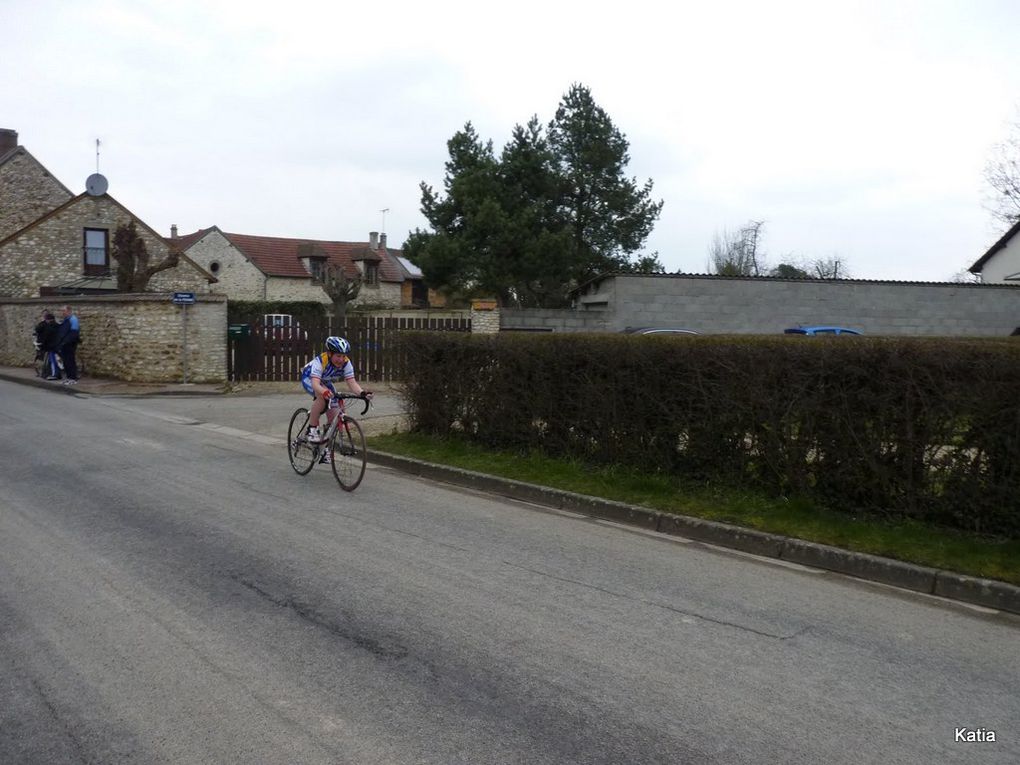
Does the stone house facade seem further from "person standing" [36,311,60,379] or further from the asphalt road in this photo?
the asphalt road

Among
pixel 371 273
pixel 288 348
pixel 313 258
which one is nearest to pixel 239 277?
pixel 313 258

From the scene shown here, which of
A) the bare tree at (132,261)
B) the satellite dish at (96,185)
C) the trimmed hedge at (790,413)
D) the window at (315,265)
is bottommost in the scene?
the trimmed hedge at (790,413)

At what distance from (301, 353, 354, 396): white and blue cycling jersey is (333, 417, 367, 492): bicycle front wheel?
492 millimetres

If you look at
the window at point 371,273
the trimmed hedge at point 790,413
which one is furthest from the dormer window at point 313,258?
the trimmed hedge at point 790,413

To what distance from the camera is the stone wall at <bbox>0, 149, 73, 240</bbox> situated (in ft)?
143

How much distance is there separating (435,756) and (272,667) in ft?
4.21

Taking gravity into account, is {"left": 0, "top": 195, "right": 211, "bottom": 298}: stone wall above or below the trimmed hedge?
above

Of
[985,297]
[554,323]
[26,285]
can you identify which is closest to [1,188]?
[26,285]

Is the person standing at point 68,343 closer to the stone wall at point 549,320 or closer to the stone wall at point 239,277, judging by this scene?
the stone wall at point 549,320

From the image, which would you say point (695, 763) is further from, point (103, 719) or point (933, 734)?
point (103, 719)

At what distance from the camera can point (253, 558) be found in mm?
6617

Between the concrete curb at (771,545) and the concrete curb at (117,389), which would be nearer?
the concrete curb at (771,545)

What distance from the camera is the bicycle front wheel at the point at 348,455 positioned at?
9.43 metres

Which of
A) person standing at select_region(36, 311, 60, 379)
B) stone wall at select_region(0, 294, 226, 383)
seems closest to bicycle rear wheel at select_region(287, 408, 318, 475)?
stone wall at select_region(0, 294, 226, 383)
